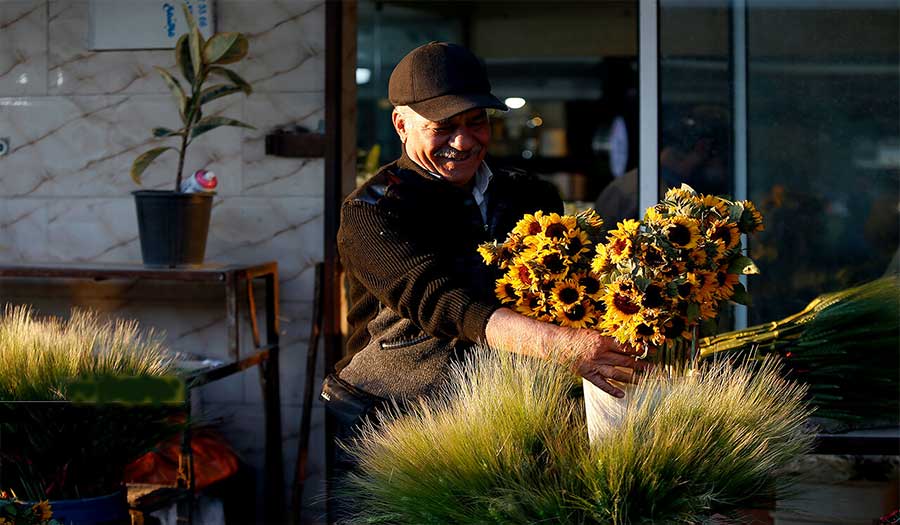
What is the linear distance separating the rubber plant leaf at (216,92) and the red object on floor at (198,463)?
1012mm

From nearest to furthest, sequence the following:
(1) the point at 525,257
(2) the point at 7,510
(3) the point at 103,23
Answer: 1. (1) the point at 525,257
2. (2) the point at 7,510
3. (3) the point at 103,23

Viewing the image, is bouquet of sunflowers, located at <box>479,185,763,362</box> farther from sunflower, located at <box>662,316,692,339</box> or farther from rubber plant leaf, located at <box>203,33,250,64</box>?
rubber plant leaf, located at <box>203,33,250,64</box>

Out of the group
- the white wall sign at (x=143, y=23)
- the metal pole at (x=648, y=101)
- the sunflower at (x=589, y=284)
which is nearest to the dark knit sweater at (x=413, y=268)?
the sunflower at (x=589, y=284)

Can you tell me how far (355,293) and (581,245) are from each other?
2.32ft

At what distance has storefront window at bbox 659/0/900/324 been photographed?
3670 millimetres

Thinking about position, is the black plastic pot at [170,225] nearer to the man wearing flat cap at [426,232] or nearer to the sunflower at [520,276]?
the man wearing flat cap at [426,232]

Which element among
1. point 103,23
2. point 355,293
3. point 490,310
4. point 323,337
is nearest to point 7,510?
point 355,293

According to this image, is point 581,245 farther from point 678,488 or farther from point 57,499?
point 57,499

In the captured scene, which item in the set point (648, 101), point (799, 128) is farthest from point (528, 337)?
point (799, 128)

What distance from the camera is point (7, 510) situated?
2070mm

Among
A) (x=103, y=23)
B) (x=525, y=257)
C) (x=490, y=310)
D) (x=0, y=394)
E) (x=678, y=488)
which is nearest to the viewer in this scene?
(x=678, y=488)

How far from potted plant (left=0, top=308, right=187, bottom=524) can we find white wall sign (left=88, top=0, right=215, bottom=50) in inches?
65.2

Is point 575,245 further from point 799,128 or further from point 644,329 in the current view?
point 799,128

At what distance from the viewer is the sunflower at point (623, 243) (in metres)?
1.66
